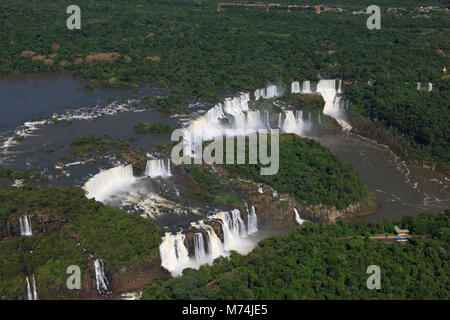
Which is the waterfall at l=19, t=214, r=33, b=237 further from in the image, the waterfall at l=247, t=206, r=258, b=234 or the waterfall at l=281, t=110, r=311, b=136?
the waterfall at l=281, t=110, r=311, b=136

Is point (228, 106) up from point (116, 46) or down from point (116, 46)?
down

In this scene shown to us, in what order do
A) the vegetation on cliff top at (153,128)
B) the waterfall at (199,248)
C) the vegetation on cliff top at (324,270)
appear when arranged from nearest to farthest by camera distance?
1. the vegetation on cliff top at (324,270)
2. the waterfall at (199,248)
3. the vegetation on cliff top at (153,128)

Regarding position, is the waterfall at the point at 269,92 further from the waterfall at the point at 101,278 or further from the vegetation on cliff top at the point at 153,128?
the waterfall at the point at 101,278

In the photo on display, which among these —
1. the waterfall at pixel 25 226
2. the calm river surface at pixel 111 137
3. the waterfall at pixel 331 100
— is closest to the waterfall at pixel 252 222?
the calm river surface at pixel 111 137

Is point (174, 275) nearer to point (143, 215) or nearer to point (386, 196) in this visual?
point (143, 215)

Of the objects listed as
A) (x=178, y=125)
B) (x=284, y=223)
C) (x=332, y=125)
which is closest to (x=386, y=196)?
(x=284, y=223)

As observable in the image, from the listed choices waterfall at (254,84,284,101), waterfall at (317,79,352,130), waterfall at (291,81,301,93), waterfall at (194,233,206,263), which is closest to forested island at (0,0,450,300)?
waterfall at (194,233,206,263)

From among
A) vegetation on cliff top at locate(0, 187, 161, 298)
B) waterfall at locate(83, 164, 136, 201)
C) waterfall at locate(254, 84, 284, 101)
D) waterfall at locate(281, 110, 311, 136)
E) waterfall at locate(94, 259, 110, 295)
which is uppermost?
waterfall at locate(254, 84, 284, 101)
